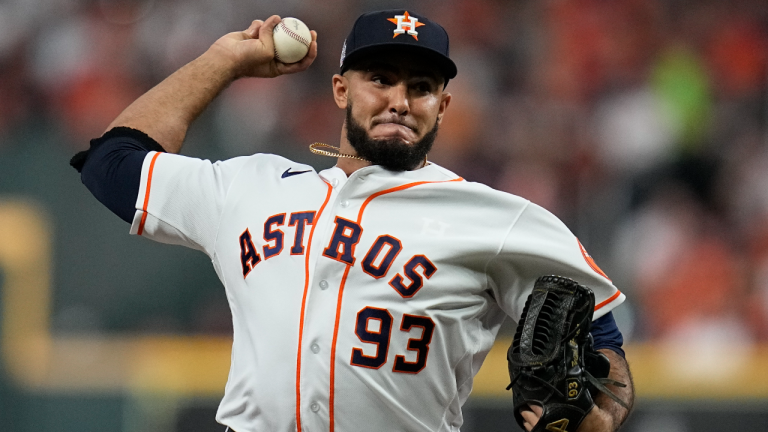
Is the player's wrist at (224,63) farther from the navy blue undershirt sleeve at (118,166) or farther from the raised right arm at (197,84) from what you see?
the navy blue undershirt sleeve at (118,166)

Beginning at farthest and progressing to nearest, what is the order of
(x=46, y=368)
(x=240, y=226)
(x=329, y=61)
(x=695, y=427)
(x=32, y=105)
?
(x=329, y=61) → (x=32, y=105) → (x=46, y=368) → (x=695, y=427) → (x=240, y=226)

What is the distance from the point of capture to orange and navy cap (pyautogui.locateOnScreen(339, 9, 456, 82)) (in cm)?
224

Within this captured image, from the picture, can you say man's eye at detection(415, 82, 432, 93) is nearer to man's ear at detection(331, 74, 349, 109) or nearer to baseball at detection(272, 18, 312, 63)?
man's ear at detection(331, 74, 349, 109)

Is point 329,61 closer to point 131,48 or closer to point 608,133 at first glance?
point 131,48

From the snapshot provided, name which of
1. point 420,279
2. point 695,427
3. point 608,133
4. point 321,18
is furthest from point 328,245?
point 321,18

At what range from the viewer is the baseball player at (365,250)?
2.00 metres

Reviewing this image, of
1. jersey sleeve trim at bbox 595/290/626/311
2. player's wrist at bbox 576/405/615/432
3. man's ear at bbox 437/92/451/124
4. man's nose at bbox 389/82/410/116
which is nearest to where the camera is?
player's wrist at bbox 576/405/615/432

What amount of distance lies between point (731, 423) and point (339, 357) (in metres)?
2.96

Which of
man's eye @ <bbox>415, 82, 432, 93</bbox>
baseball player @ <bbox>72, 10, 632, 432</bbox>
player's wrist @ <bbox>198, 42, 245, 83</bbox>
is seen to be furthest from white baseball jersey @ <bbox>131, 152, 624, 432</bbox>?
player's wrist @ <bbox>198, 42, 245, 83</bbox>

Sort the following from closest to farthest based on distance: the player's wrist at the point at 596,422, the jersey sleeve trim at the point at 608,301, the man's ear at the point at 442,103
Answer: the player's wrist at the point at 596,422 → the jersey sleeve trim at the point at 608,301 → the man's ear at the point at 442,103

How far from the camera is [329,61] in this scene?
5.89 m

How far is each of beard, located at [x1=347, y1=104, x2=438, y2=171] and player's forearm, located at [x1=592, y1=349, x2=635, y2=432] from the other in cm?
66

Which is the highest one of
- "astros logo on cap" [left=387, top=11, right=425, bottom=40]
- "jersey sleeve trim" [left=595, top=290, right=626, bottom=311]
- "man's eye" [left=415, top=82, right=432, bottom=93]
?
"astros logo on cap" [left=387, top=11, right=425, bottom=40]

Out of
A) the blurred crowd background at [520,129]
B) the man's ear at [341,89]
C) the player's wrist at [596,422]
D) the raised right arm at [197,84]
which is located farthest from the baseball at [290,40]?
the blurred crowd background at [520,129]
